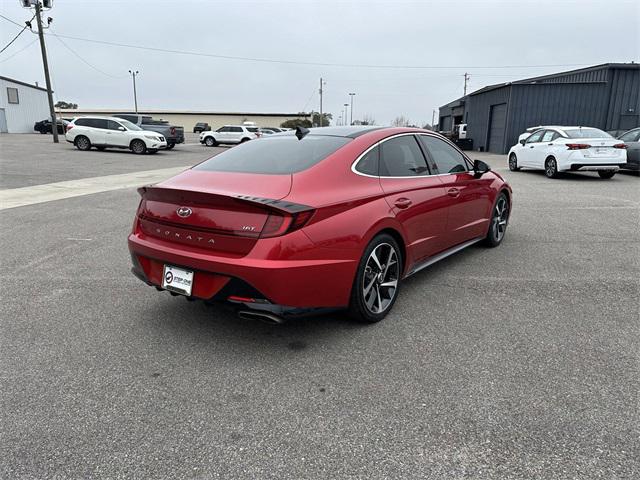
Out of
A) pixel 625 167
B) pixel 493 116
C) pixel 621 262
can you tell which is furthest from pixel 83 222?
pixel 493 116

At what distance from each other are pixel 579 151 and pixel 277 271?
41.1 feet

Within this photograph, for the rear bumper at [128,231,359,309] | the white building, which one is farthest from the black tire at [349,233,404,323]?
the white building

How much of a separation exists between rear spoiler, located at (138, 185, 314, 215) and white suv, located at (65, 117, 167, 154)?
20.8m

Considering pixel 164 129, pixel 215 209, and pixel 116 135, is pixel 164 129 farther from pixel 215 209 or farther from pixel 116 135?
pixel 215 209

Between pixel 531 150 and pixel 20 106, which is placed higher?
pixel 20 106

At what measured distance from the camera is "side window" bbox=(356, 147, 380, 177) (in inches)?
145

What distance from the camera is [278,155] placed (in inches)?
148

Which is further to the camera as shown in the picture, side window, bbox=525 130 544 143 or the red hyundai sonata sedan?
side window, bbox=525 130 544 143

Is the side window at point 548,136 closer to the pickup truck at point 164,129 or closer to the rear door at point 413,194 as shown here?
the rear door at point 413,194

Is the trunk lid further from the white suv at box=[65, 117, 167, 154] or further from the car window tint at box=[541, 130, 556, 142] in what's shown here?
the white suv at box=[65, 117, 167, 154]

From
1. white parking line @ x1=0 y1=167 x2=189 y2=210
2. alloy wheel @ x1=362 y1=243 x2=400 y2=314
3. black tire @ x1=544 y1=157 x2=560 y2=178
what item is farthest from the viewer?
black tire @ x1=544 y1=157 x2=560 y2=178

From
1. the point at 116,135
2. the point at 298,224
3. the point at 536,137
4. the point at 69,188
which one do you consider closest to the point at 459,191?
the point at 298,224

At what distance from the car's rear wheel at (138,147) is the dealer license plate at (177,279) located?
21026 mm

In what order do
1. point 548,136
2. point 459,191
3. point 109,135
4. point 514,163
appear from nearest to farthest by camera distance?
1. point 459,191
2. point 548,136
3. point 514,163
4. point 109,135
